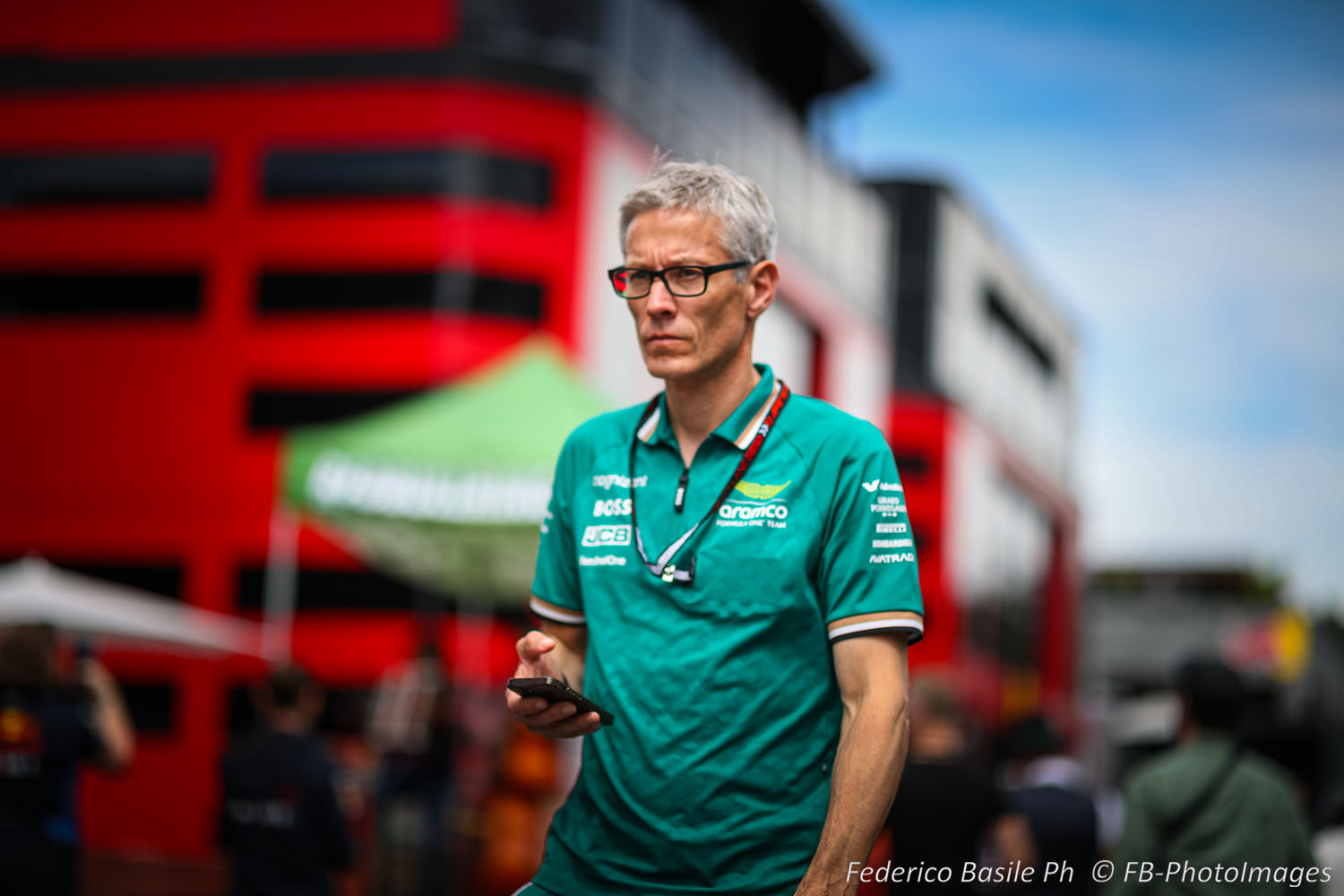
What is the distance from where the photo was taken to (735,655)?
2.82 m

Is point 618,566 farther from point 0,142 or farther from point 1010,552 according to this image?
point 1010,552

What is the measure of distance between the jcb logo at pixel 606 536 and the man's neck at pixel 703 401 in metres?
0.17

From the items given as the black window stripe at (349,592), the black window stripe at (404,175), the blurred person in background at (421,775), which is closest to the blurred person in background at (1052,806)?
the blurred person in background at (421,775)

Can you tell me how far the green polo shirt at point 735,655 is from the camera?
278cm

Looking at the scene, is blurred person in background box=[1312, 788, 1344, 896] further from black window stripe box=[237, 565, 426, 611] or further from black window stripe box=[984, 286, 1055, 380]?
black window stripe box=[984, 286, 1055, 380]

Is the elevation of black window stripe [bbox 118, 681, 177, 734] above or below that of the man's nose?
below

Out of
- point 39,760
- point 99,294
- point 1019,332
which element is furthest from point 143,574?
point 1019,332

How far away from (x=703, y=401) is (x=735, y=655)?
50cm

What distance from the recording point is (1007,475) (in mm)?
51188

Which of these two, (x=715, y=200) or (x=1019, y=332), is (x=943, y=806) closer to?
(x=715, y=200)

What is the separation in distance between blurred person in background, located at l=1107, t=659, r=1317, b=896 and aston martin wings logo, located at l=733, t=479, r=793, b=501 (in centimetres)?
320

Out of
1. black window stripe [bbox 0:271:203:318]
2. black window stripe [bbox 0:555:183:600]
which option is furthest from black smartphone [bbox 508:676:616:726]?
black window stripe [bbox 0:271:203:318]

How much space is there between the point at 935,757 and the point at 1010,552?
45.8m

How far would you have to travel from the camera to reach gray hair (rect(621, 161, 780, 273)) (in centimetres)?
299
